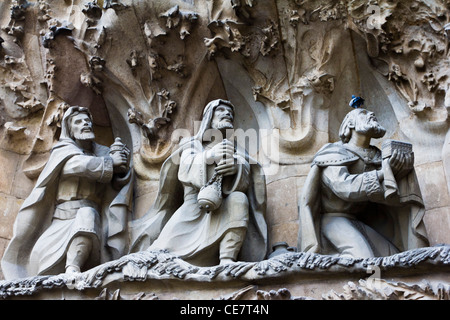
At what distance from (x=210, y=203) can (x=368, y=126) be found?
145cm

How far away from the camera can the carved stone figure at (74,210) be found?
320 inches

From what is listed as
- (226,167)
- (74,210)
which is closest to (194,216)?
(226,167)

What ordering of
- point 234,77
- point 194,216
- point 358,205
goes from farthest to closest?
point 234,77
point 194,216
point 358,205

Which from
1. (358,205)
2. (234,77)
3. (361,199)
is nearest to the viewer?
(361,199)

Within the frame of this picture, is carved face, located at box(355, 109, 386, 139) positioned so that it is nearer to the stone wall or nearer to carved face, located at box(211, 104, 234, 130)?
the stone wall

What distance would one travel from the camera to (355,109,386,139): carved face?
309 inches

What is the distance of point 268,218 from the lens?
8.37 m

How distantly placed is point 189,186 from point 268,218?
2.58 ft

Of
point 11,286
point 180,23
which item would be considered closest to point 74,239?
point 11,286

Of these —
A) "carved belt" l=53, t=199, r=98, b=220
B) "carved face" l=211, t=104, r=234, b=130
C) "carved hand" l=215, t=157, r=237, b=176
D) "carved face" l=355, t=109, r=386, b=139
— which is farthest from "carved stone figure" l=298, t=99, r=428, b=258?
→ "carved belt" l=53, t=199, r=98, b=220

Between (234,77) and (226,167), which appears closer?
(226,167)

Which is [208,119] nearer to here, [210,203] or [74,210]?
[210,203]

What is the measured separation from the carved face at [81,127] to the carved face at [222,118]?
1.22 m

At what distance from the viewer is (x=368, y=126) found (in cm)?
786
